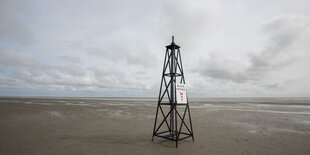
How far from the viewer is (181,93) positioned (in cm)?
834

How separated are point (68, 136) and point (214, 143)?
8776 millimetres

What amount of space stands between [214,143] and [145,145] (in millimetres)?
3713

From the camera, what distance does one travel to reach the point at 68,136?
10.1m

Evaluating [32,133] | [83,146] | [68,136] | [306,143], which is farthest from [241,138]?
[32,133]

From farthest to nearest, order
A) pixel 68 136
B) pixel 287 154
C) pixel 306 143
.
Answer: pixel 68 136 < pixel 306 143 < pixel 287 154

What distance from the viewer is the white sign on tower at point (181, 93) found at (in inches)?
320

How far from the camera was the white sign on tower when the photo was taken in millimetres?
8117

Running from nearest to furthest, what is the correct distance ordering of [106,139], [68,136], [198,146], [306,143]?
[198,146] → [306,143] → [106,139] → [68,136]

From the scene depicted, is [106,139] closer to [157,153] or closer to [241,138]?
[157,153]

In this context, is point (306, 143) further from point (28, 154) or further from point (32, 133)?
point (32, 133)

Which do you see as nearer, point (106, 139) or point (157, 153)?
point (157, 153)

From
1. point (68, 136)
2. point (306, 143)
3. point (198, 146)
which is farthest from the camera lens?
point (68, 136)

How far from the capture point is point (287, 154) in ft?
23.3

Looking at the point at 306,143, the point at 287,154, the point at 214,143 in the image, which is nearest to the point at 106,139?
the point at 214,143
